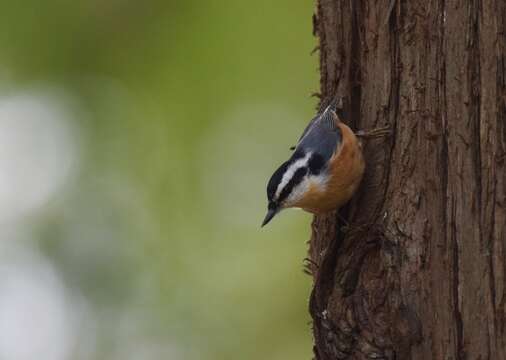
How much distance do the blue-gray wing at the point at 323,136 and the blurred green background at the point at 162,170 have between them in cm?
116

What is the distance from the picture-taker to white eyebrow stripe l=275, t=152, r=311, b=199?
171 inches

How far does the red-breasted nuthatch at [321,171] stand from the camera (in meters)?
3.96

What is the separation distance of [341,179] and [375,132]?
0.36 metres

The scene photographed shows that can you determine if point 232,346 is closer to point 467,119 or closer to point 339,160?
point 339,160

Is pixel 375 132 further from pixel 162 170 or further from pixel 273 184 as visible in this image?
pixel 162 170

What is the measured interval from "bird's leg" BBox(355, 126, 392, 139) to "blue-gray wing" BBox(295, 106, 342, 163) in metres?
0.31

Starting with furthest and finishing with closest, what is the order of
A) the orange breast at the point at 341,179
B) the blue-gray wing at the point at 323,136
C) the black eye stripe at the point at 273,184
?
the black eye stripe at the point at 273,184 < the blue-gray wing at the point at 323,136 < the orange breast at the point at 341,179

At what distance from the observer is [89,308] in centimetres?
661

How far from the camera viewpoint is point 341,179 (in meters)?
3.99

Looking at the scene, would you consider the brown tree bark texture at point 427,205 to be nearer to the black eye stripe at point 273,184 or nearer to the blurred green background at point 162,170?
the black eye stripe at point 273,184

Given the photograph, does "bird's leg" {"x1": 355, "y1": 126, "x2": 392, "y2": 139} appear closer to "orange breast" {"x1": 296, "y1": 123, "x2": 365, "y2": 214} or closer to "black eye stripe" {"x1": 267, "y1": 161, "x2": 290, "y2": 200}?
"orange breast" {"x1": 296, "y1": 123, "x2": 365, "y2": 214}

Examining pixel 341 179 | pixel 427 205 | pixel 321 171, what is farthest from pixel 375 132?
pixel 321 171

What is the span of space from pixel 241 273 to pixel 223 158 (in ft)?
2.83

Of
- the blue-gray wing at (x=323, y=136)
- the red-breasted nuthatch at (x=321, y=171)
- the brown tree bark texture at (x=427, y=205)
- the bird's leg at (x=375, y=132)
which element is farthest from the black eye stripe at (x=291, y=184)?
the brown tree bark texture at (x=427, y=205)
